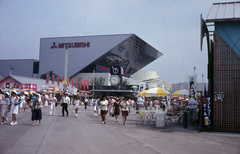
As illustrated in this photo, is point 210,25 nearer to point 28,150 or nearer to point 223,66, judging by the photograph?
point 223,66

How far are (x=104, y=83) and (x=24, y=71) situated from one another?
31206 millimetres

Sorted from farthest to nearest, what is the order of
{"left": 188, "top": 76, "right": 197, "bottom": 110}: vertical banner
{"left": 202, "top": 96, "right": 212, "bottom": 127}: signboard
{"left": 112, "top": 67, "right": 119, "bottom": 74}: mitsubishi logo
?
1. {"left": 112, "top": 67, "right": 119, "bottom": 74}: mitsubishi logo
2. {"left": 188, "top": 76, "right": 197, "bottom": 110}: vertical banner
3. {"left": 202, "top": 96, "right": 212, "bottom": 127}: signboard

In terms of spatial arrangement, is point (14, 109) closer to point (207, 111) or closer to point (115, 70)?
point (207, 111)

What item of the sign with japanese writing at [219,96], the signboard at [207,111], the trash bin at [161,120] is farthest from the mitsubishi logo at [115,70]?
the sign with japanese writing at [219,96]


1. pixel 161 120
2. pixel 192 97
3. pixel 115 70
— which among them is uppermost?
pixel 115 70

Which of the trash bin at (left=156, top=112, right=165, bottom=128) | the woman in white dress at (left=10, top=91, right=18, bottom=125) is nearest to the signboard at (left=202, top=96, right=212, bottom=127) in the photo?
the trash bin at (left=156, top=112, right=165, bottom=128)

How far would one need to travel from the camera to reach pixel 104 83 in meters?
82.8

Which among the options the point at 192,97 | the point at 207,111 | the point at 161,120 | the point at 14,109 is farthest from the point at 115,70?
the point at 14,109

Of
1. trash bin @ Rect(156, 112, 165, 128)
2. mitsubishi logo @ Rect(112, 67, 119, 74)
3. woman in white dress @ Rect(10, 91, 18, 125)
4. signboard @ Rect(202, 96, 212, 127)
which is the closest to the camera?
woman in white dress @ Rect(10, 91, 18, 125)

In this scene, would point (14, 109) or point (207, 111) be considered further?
point (207, 111)

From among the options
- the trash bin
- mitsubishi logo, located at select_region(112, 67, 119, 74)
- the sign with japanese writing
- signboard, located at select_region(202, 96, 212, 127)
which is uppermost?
mitsubishi logo, located at select_region(112, 67, 119, 74)

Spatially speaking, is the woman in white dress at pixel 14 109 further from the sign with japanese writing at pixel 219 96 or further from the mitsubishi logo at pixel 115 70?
the mitsubishi logo at pixel 115 70

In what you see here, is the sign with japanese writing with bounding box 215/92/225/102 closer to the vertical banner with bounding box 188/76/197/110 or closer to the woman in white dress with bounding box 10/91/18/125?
the vertical banner with bounding box 188/76/197/110

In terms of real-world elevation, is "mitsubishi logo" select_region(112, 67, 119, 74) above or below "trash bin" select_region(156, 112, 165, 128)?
above
